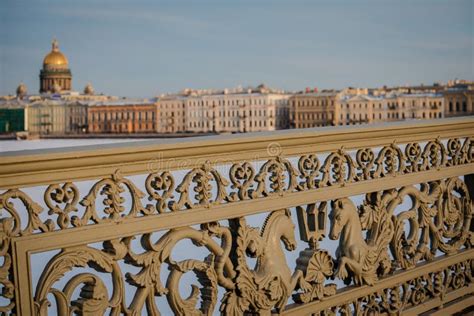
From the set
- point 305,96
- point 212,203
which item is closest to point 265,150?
point 212,203

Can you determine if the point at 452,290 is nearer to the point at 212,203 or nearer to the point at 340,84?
the point at 212,203

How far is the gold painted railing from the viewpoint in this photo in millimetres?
1363

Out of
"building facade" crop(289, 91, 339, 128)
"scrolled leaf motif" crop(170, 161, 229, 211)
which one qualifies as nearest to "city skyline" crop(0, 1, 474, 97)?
"building facade" crop(289, 91, 339, 128)

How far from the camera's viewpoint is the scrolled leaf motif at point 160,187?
1.51 metres

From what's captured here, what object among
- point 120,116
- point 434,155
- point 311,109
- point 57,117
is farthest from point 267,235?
point 57,117

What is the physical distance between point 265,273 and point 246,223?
0.11 meters

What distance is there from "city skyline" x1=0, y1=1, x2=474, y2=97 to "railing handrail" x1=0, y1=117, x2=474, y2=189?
2382 inches

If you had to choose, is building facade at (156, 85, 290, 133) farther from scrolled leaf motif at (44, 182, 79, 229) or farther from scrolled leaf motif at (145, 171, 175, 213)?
scrolled leaf motif at (44, 182, 79, 229)

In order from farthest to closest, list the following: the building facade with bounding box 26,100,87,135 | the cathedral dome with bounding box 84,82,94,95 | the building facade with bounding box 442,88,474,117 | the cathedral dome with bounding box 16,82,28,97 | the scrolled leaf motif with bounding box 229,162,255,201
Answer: the cathedral dome with bounding box 84,82,94,95
the cathedral dome with bounding box 16,82,28,97
the building facade with bounding box 26,100,87,135
the building facade with bounding box 442,88,474,117
the scrolled leaf motif with bounding box 229,162,255,201

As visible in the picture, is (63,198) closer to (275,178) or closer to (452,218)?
(275,178)

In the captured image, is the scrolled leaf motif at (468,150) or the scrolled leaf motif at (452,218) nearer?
the scrolled leaf motif at (452,218)

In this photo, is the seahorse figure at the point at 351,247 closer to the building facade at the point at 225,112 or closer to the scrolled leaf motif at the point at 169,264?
the scrolled leaf motif at the point at 169,264

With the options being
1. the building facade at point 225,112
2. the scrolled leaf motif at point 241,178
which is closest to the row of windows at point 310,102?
the building facade at point 225,112

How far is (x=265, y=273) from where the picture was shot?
1.72 meters
